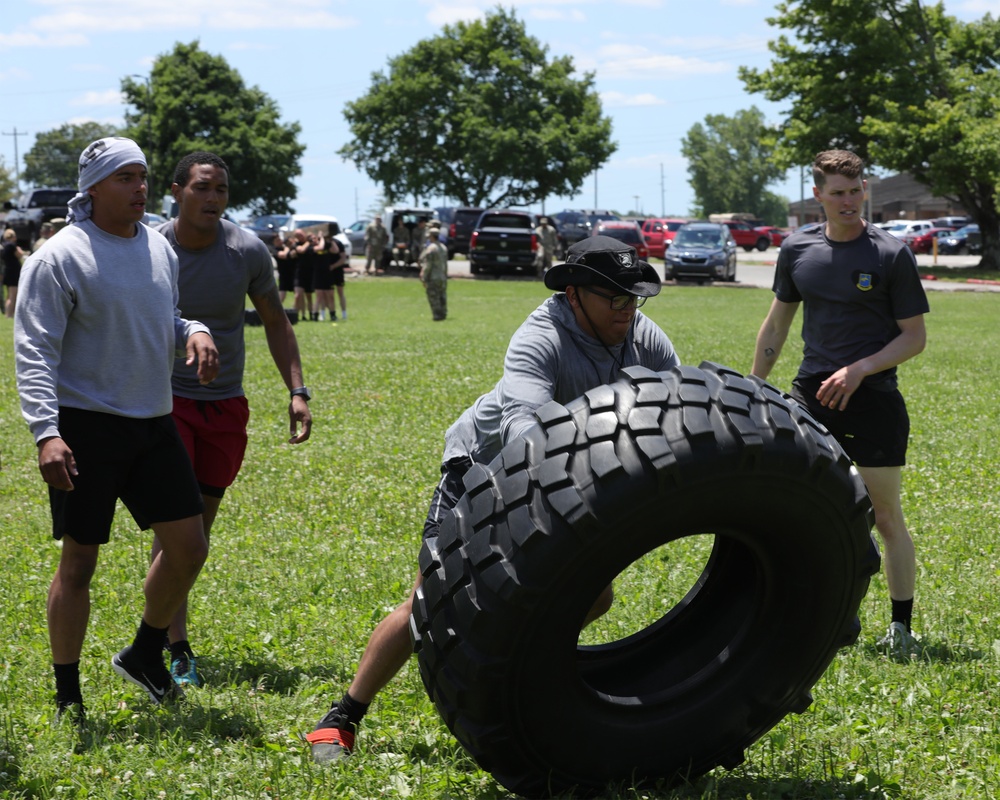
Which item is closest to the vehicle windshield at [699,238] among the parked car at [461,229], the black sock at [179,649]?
the parked car at [461,229]

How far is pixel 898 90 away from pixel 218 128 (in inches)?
1549

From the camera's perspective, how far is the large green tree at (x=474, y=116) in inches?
2434

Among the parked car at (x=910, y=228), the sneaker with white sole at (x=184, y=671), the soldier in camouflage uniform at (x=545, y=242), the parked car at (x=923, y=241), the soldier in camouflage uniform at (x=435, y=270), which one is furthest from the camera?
the parked car at (x=910, y=228)

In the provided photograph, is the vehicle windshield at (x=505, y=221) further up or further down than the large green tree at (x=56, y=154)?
further down

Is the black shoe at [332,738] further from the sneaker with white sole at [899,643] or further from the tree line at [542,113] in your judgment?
the tree line at [542,113]

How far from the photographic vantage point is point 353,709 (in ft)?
14.1

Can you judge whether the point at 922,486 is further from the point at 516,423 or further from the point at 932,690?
the point at 516,423

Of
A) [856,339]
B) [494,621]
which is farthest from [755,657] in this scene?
[856,339]

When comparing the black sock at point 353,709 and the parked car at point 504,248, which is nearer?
the black sock at point 353,709

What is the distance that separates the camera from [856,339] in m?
5.55

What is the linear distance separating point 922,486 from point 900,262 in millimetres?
3916

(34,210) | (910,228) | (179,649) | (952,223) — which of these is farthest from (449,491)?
(952,223)

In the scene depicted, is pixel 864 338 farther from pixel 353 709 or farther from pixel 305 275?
pixel 305 275

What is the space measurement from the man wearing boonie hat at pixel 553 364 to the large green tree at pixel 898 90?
127ft
